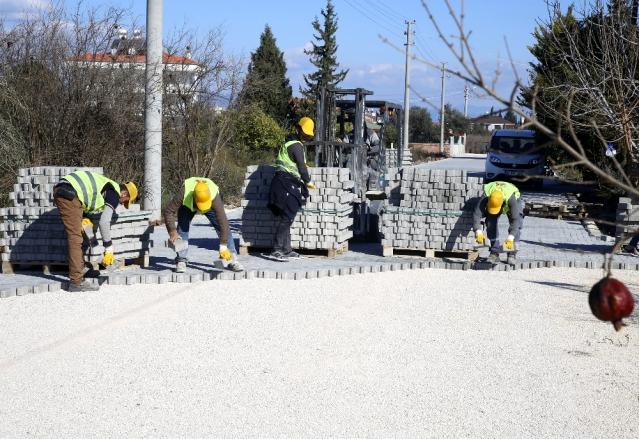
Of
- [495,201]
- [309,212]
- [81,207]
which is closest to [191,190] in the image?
[81,207]

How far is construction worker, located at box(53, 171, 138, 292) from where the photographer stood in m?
10.6

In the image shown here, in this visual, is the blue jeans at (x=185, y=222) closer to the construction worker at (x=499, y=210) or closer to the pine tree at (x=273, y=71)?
the construction worker at (x=499, y=210)

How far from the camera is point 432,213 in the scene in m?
14.0

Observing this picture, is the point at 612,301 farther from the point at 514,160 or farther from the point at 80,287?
the point at 514,160

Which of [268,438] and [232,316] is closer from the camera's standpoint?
[268,438]

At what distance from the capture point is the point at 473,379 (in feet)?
24.6

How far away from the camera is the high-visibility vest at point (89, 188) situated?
34.7 ft

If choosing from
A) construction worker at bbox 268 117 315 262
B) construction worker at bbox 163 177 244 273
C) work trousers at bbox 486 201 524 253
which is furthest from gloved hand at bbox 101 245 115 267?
work trousers at bbox 486 201 524 253

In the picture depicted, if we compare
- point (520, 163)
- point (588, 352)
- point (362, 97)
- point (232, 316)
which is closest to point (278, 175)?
point (362, 97)

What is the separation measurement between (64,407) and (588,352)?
4.92m

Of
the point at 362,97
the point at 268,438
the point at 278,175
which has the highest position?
the point at 362,97

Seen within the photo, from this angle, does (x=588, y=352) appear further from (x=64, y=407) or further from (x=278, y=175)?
(x=278, y=175)

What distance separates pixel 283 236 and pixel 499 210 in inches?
128

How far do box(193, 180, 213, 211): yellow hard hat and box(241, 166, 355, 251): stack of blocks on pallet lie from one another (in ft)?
7.53
